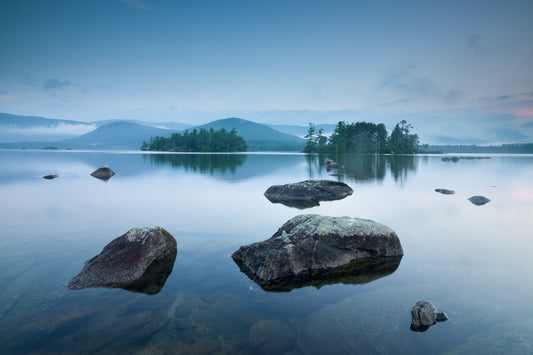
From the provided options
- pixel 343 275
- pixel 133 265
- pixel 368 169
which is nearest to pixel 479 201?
pixel 343 275

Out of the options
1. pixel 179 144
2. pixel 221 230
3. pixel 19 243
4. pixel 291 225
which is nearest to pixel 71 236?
pixel 19 243

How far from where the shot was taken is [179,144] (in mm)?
182250

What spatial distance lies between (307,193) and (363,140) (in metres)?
137

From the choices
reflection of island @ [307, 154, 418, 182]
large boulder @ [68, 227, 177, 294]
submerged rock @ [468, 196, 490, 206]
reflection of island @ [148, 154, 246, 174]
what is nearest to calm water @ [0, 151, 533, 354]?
large boulder @ [68, 227, 177, 294]

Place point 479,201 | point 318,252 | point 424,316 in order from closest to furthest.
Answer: point 424,316
point 318,252
point 479,201

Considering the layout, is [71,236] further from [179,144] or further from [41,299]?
[179,144]

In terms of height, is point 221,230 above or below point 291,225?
below

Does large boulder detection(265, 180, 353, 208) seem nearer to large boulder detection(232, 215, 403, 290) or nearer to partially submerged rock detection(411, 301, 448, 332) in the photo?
large boulder detection(232, 215, 403, 290)

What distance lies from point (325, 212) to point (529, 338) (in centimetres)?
1101

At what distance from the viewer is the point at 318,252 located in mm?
8836

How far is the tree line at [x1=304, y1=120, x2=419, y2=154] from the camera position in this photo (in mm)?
143125

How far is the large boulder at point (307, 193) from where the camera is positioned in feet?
64.2

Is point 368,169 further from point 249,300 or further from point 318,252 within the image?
point 249,300

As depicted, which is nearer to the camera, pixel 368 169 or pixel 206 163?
pixel 368 169
